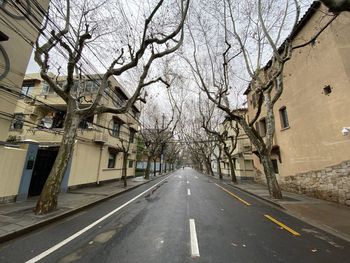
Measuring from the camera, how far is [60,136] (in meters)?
14.1

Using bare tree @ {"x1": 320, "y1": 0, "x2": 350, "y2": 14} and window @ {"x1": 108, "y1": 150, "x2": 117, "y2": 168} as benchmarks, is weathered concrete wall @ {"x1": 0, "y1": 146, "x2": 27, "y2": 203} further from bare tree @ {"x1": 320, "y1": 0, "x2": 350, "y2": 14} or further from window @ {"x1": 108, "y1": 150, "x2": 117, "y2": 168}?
bare tree @ {"x1": 320, "y1": 0, "x2": 350, "y2": 14}

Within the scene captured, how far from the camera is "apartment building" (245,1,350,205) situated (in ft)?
30.2

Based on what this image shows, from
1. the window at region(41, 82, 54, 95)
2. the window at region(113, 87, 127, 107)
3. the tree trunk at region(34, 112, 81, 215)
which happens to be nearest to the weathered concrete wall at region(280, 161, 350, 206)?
the tree trunk at region(34, 112, 81, 215)

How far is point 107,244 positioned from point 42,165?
891cm

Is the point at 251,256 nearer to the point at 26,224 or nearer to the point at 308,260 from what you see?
the point at 308,260

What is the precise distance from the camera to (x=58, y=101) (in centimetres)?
1644

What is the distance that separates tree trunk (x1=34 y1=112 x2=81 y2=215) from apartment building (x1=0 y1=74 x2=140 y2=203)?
304 cm

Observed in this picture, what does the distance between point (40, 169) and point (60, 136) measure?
4.39m

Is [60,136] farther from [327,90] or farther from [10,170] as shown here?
[327,90]

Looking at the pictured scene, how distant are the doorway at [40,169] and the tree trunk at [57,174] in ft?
15.4

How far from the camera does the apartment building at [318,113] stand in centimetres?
920

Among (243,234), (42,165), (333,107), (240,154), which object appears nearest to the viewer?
(243,234)

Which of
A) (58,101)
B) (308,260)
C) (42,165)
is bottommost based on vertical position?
(308,260)

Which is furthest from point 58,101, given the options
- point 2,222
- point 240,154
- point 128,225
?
point 240,154
